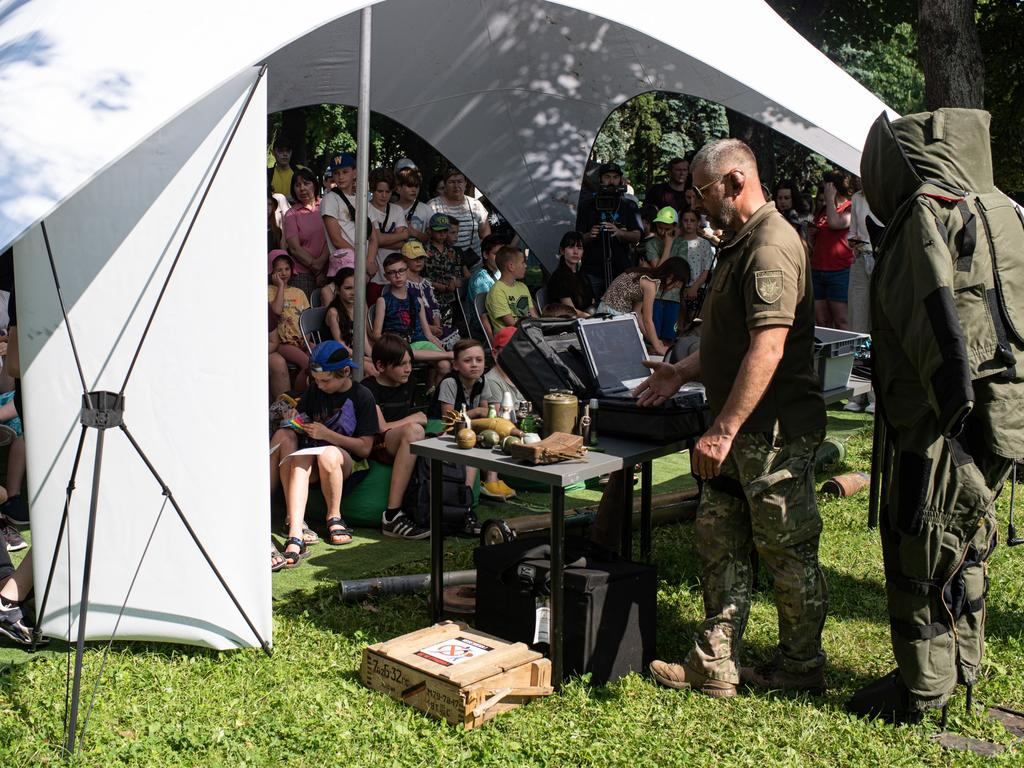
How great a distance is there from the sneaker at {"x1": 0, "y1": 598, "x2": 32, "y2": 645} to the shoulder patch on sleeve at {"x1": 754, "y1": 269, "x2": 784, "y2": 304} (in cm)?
315

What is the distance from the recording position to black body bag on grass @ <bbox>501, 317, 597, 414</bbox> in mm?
4711

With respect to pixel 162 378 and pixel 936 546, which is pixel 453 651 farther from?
pixel 936 546

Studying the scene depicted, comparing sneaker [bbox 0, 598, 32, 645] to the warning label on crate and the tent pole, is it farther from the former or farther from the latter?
the tent pole

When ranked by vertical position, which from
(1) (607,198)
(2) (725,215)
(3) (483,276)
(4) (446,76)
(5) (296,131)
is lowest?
(3) (483,276)

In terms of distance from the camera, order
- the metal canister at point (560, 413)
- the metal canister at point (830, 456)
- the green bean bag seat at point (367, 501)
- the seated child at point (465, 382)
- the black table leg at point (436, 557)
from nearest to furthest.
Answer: the metal canister at point (560, 413)
the black table leg at point (436, 557)
the green bean bag seat at point (367, 501)
the seated child at point (465, 382)
the metal canister at point (830, 456)

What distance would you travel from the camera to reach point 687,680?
4082 millimetres

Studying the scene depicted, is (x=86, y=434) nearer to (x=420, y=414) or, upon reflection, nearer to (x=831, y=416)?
(x=420, y=414)

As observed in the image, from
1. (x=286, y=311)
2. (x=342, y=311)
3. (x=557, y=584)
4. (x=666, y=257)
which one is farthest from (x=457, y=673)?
(x=666, y=257)

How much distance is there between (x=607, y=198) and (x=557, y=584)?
709 cm

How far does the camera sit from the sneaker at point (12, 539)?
5.61m

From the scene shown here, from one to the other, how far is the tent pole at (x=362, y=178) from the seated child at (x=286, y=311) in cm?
163

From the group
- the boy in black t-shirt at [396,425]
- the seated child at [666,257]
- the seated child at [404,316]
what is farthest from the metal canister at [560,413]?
the seated child at [666,257]

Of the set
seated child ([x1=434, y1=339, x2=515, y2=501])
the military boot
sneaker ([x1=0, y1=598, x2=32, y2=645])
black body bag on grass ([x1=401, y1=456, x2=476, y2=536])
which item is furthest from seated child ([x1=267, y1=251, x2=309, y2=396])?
the military boot

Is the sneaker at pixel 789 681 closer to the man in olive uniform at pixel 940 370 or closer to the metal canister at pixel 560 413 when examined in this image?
the man in olive uniform at pixel 940 370
